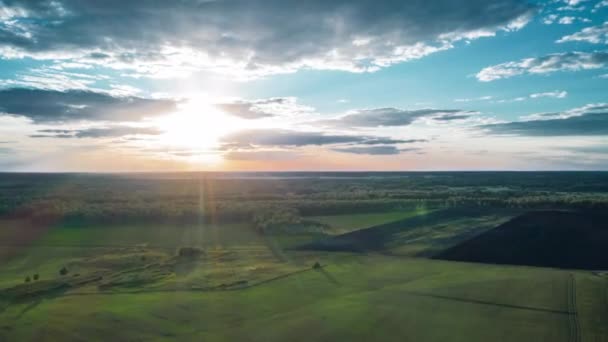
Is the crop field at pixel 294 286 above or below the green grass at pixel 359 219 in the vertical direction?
below

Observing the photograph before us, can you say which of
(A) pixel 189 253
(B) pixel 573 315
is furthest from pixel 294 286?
(B) pixel 573 315

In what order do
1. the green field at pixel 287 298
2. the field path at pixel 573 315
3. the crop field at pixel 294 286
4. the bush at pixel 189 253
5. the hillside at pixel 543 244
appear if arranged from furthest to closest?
the bush at pixel 189 253 → the hillside at pixel 543 244 → the crop field at pixel 294 286 → the green field at pixel 287 298 → the field path at pixel 573 315

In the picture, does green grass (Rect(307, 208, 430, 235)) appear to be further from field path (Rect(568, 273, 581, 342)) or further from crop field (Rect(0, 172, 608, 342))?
field path (Rect(568, 273, 581, 342))

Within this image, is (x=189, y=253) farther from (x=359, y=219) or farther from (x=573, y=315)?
(x=359, y=219)

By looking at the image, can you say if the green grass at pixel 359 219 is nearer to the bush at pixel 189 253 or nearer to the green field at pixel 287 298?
the green field at pixel 287 298

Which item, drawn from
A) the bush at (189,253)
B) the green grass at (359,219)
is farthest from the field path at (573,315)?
the green grass at (359,219)

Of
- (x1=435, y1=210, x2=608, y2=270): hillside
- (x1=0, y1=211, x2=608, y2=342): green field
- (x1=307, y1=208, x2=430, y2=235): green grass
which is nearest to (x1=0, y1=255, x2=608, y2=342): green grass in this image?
(x1=0, y1=211, x2=608, y2=342): green field
